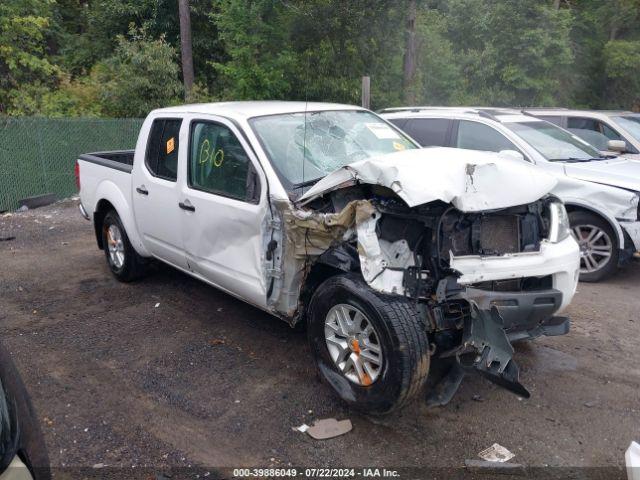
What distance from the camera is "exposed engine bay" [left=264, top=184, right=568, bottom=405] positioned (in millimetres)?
3352

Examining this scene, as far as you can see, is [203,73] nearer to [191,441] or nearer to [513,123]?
[513,123]

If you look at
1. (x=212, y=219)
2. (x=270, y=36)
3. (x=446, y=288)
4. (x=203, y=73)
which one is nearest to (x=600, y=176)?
(x=446, y=288)

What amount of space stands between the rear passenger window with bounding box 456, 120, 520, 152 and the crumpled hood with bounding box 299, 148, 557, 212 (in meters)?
3.23

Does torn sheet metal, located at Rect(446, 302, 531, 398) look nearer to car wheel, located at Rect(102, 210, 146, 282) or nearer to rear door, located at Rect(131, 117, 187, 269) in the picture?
rear door, located at Rect(131, 117, 187, 269)

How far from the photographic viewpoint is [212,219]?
4438mm

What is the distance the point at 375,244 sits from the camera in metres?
3.36

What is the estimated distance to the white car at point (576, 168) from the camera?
596 centimetres

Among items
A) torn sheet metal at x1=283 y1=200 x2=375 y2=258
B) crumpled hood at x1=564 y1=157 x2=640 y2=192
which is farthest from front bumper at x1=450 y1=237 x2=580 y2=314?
crumpled hood at x1=564 y1=157 x2=640 y2=192

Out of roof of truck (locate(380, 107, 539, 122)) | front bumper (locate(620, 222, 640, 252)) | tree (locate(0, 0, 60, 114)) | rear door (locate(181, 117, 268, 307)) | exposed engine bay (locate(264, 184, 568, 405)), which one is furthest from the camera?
tree (locate(0, 0, 60, 114))

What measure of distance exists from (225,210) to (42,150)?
8.06 m

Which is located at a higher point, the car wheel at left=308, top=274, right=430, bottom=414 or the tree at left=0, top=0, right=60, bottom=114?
the tree at left=0, top=0, right=60, bottom=114

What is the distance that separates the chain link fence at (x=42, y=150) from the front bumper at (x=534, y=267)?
31.2 feet

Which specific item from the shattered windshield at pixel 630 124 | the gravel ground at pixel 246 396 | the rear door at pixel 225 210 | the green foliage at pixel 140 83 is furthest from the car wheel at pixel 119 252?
the green foliage at pixel 140 83

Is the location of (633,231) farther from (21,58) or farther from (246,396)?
(21,58)
